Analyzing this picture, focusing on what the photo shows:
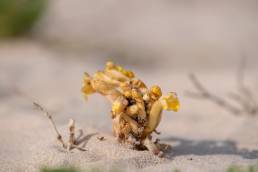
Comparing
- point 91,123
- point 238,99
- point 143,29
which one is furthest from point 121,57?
point 91,123

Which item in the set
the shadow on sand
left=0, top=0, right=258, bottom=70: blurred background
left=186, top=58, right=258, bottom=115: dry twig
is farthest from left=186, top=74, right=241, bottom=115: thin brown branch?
left=0, top=0, right=258, bottom=70: blurred background

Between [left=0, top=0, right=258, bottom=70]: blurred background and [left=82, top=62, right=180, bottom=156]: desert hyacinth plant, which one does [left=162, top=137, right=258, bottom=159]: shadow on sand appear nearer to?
[left=82, top=62, right=180, bottom=156]: desert hyacinth plant

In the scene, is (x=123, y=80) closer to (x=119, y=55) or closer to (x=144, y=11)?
(x=119, y=55)

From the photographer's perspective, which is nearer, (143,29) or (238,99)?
(238,99)

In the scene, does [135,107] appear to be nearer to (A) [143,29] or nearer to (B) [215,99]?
(B) [215,99]

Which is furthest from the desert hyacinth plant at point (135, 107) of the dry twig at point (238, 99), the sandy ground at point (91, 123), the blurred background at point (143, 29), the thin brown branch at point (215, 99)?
the blurred background at point (143, 29)

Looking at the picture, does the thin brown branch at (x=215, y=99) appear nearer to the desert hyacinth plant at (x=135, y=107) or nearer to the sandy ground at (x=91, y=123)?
the sandy ground at (x=91, y=123)

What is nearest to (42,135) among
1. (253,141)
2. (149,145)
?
(149,145)
